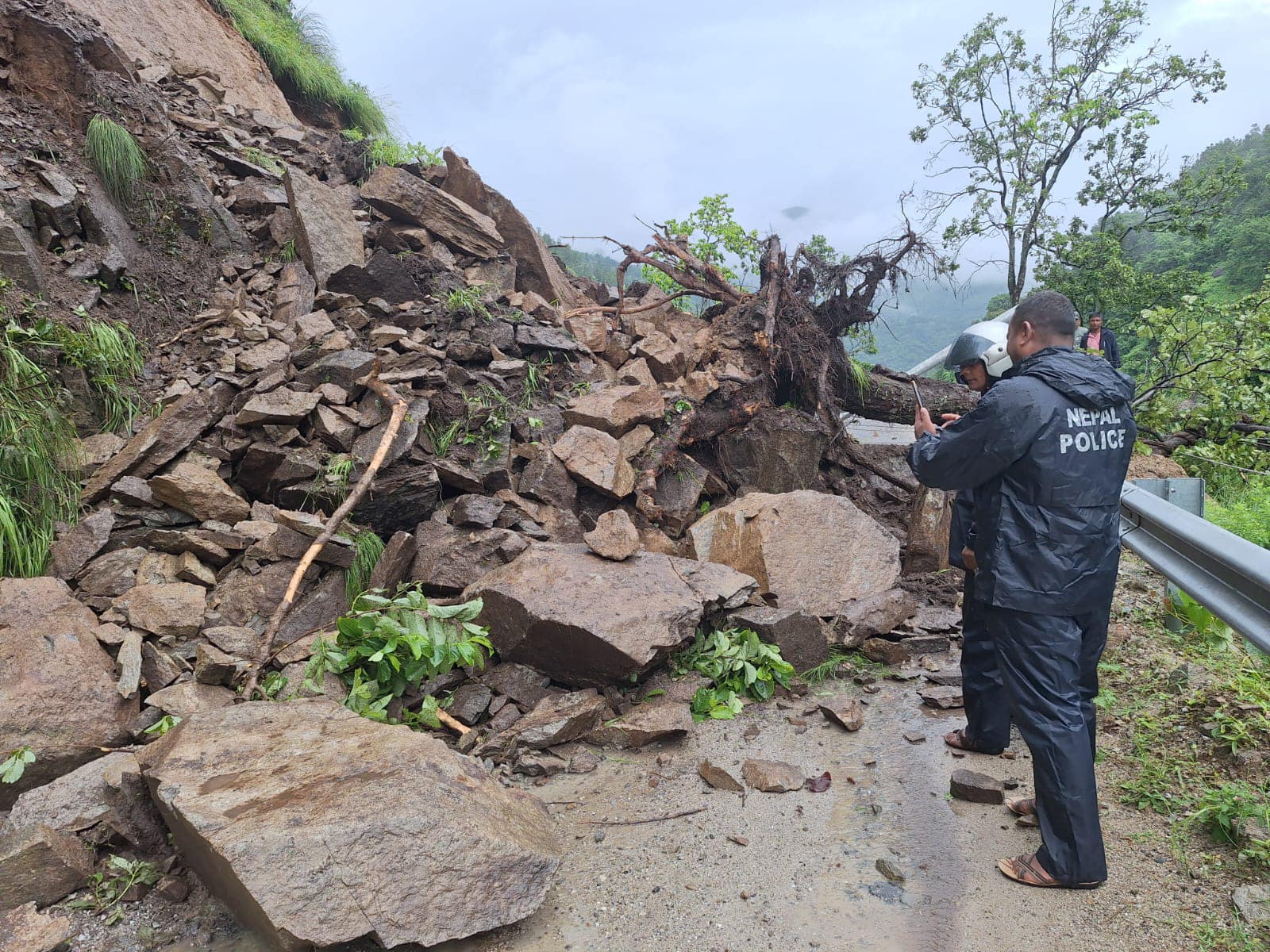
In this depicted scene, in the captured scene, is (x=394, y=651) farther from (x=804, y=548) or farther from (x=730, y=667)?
(x=804, y=548)

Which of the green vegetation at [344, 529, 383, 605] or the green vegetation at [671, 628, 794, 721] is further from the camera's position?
the green vegetation at [344, 529, 383, 605]

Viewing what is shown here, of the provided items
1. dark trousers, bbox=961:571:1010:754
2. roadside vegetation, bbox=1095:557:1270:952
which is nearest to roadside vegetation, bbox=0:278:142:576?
dark trousers, bbox=961:571:1010:754

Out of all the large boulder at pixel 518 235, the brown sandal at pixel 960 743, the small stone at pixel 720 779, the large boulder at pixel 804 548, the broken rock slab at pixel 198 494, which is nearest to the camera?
the small stone at pixel 720 779

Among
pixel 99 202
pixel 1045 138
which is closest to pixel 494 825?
pixel 99 202

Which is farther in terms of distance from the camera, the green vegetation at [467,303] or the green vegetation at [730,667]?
the green vegetation at [467,303]

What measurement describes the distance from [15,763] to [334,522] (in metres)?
1.85

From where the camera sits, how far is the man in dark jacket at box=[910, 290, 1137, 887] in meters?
2.40

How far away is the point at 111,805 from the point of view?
261 centimetres

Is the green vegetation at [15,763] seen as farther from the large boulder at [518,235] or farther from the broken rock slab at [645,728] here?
the large boulder at [518,235]

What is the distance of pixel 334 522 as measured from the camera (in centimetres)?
430

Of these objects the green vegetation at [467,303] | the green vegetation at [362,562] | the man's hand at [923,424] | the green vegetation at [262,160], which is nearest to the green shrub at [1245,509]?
the man's hand at [923,424]

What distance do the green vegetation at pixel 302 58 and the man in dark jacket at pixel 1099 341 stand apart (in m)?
11.7

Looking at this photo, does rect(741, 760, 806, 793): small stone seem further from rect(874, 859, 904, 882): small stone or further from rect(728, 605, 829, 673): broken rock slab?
rect(728, 605, 829, 673): broken rock slab

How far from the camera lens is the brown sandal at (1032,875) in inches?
91.7
